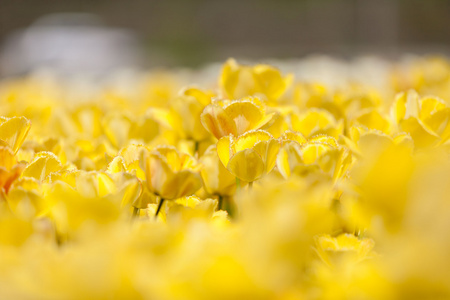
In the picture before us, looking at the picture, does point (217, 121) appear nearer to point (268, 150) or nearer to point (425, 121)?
point (268, 150)

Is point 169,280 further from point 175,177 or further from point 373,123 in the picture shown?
point 373,123

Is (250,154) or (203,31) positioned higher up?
(250,154)

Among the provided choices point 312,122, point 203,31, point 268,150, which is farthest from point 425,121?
point 203,31

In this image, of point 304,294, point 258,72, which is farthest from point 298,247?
point 258,72

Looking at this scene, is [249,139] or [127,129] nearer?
[249,139]

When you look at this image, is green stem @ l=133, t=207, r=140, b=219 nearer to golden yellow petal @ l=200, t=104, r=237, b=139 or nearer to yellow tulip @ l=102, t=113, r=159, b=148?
golden yellow petal @ l=200, t=104, r=237, b=139

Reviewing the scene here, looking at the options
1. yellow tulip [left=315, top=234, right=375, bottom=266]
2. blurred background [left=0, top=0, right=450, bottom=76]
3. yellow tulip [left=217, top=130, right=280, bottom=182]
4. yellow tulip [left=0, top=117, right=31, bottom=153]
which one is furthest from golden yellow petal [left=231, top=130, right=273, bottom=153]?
blurred background [left=0, top=0, right=450, bottom=76]
